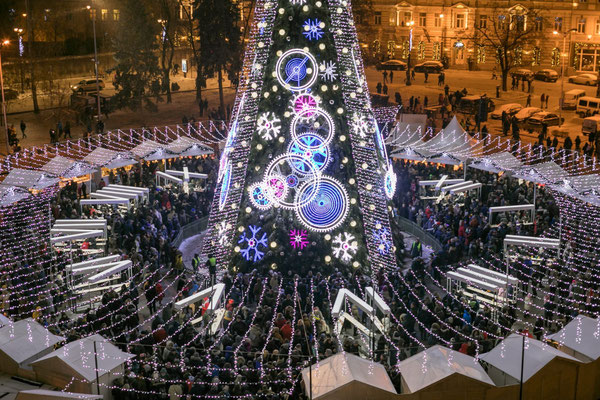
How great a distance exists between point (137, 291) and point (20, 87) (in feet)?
116

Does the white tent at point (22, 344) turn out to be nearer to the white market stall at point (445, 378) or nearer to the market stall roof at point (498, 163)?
the white market stall at point (445, 378)

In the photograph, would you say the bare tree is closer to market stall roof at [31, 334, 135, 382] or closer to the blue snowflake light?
the blue snowflake light

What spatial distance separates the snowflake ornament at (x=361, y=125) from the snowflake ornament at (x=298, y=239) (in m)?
2.94

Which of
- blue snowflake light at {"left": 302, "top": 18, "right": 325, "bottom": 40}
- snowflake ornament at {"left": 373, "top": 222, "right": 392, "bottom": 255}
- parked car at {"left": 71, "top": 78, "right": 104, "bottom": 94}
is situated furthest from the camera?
parked car at {"left": 71, "top": 78, "right": 104, "bottom": 94}

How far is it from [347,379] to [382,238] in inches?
278

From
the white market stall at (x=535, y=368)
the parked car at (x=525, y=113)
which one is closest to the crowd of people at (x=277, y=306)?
the white market stall at (x=535, y=368)

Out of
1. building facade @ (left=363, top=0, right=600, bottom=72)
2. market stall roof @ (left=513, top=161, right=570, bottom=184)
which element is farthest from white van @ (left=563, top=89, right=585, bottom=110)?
market stall roof @ (left=513, top=161, right=570, bottom=184)

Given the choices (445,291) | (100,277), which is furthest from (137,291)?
(445,291)

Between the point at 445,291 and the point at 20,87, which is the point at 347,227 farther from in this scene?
the point at 20,87

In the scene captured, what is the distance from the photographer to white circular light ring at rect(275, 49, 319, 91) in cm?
2148

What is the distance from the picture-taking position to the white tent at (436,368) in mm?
15883

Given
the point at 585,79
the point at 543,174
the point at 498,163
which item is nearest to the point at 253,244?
the point at 543,174

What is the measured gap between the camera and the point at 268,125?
21.8 meters

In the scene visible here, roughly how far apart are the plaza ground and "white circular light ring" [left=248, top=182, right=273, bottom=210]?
73.3 feet
